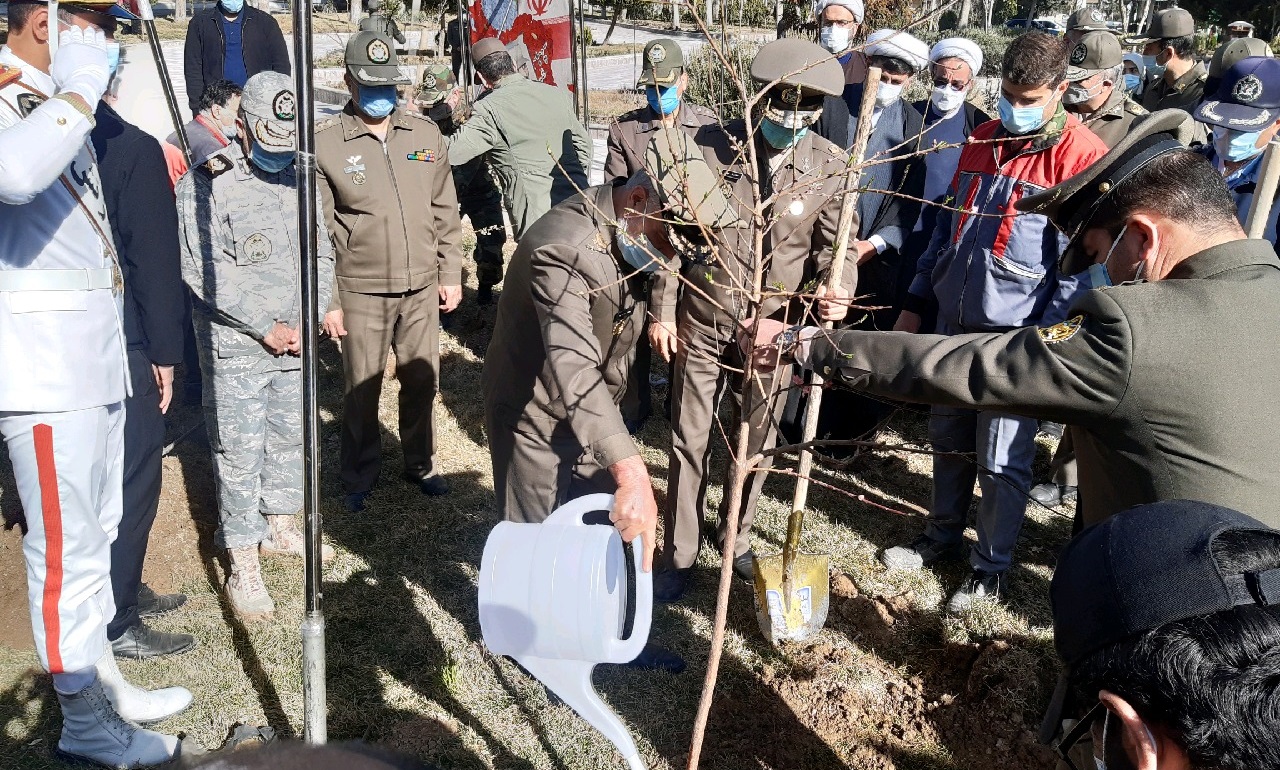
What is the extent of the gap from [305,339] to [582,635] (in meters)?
1.01

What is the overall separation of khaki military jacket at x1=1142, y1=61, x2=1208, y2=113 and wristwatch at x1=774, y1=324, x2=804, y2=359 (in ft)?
16.6

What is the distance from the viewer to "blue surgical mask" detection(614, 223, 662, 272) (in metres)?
2.69

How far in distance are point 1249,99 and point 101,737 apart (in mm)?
5005

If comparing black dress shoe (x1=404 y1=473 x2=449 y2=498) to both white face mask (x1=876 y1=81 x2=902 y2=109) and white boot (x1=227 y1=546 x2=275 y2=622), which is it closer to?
white boot (x1=227 y1=546 x2=275 y2=622)

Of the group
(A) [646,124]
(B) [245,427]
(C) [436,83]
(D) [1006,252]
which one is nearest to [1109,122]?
(D) [1006,252]

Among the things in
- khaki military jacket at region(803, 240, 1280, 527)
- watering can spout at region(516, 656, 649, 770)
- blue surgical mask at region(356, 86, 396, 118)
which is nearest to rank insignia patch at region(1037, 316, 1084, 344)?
khaki military jacket at region(803, 240, 1280, 527)

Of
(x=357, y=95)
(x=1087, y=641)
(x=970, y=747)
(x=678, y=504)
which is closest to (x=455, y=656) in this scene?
(x=678, y=504)

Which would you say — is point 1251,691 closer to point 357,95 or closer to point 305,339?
point 305,339

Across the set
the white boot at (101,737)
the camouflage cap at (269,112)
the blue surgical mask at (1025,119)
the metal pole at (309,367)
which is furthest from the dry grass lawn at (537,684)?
the camouflage cap at (269,112)

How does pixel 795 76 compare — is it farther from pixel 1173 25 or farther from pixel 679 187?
pixel 1173 25

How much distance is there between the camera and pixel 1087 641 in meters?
1.19

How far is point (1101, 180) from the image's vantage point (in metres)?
2.21

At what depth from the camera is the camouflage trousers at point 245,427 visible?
12.7ft

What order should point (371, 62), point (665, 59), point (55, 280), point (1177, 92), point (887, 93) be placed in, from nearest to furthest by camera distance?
point (55, 280), point (371, 62), point (887, 93), point (665, 59), point (1177, 92)
